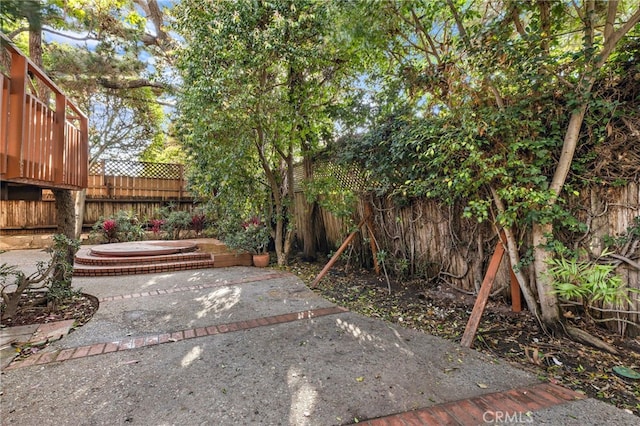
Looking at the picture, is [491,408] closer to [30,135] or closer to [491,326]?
[491,326]

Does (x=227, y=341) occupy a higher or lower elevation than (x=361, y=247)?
lower

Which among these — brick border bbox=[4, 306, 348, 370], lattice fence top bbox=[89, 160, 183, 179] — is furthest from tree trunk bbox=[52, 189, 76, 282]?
lattice fence top bbox=[89, 160, 183, 179]

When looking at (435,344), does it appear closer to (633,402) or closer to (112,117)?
(633,402)

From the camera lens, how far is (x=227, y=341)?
8.86ft

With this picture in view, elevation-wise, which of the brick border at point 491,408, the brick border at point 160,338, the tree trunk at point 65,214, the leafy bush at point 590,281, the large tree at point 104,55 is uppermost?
the large tree at point 104,55

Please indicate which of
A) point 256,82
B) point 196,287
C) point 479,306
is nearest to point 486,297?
point 479,306

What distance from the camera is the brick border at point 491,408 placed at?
1.71 metres

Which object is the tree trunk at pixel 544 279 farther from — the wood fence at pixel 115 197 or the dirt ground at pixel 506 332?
the wood fence at pixel 115 197

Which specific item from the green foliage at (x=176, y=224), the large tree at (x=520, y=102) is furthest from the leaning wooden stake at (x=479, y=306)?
the green foliage at (x=176, y=224)

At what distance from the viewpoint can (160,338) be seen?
2748 mm

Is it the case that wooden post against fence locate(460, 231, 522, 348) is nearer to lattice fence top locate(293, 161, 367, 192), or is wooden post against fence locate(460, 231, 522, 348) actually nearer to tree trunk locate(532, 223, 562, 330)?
tree trunk locate(532, 223, 562, 330)

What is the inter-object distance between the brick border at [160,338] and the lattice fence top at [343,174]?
2398 millimetres

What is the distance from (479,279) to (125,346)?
3.88 metres

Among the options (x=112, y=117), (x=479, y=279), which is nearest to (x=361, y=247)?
(x=479, y=279)
